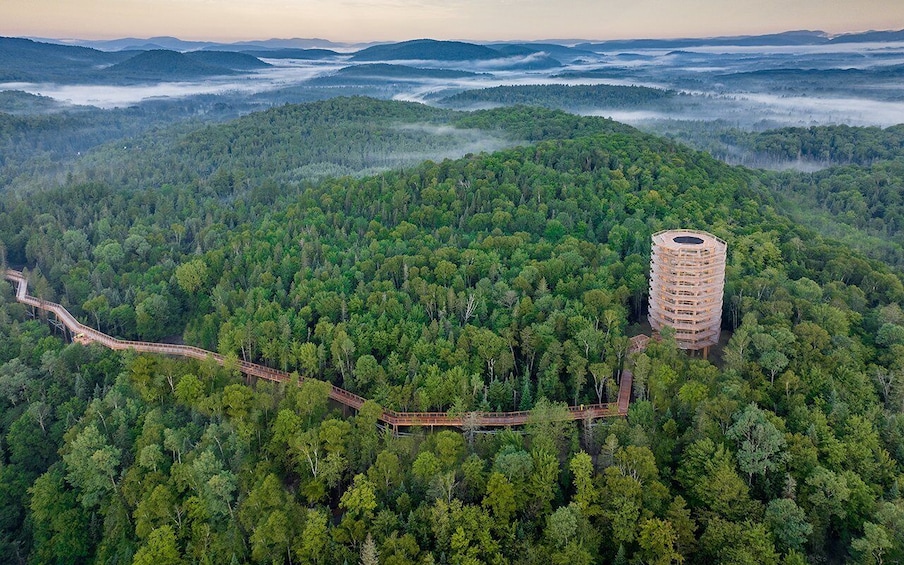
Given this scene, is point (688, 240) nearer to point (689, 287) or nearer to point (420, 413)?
point (689, 287)

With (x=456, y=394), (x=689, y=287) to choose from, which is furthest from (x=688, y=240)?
(x=456, y=394)

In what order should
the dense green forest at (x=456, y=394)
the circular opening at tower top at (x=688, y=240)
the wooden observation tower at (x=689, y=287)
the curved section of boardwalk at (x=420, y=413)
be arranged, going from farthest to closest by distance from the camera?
the circular opening at tower top at (x=688, y=240) < the wooden observation tower at (x=689, y=287) < the curved section of boardwalk at (x=420, y=413) < the dense green forest at (x=456, y=394)

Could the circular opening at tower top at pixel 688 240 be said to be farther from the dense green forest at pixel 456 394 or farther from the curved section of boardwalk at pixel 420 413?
the curved section of boardwalk at pixel 420 413

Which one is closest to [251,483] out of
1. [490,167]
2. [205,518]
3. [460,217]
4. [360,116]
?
[205,518]

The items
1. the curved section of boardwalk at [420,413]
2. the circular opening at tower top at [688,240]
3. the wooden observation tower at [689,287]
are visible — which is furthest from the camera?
the circular opening at tower top at [688,240]

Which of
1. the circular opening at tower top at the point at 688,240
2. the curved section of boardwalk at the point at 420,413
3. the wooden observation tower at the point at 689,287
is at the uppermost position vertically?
the circular opening at tower top at the point at 688,240

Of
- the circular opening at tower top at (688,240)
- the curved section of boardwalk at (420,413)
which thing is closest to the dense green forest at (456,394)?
the curved section of boardwalk at (420,413)
